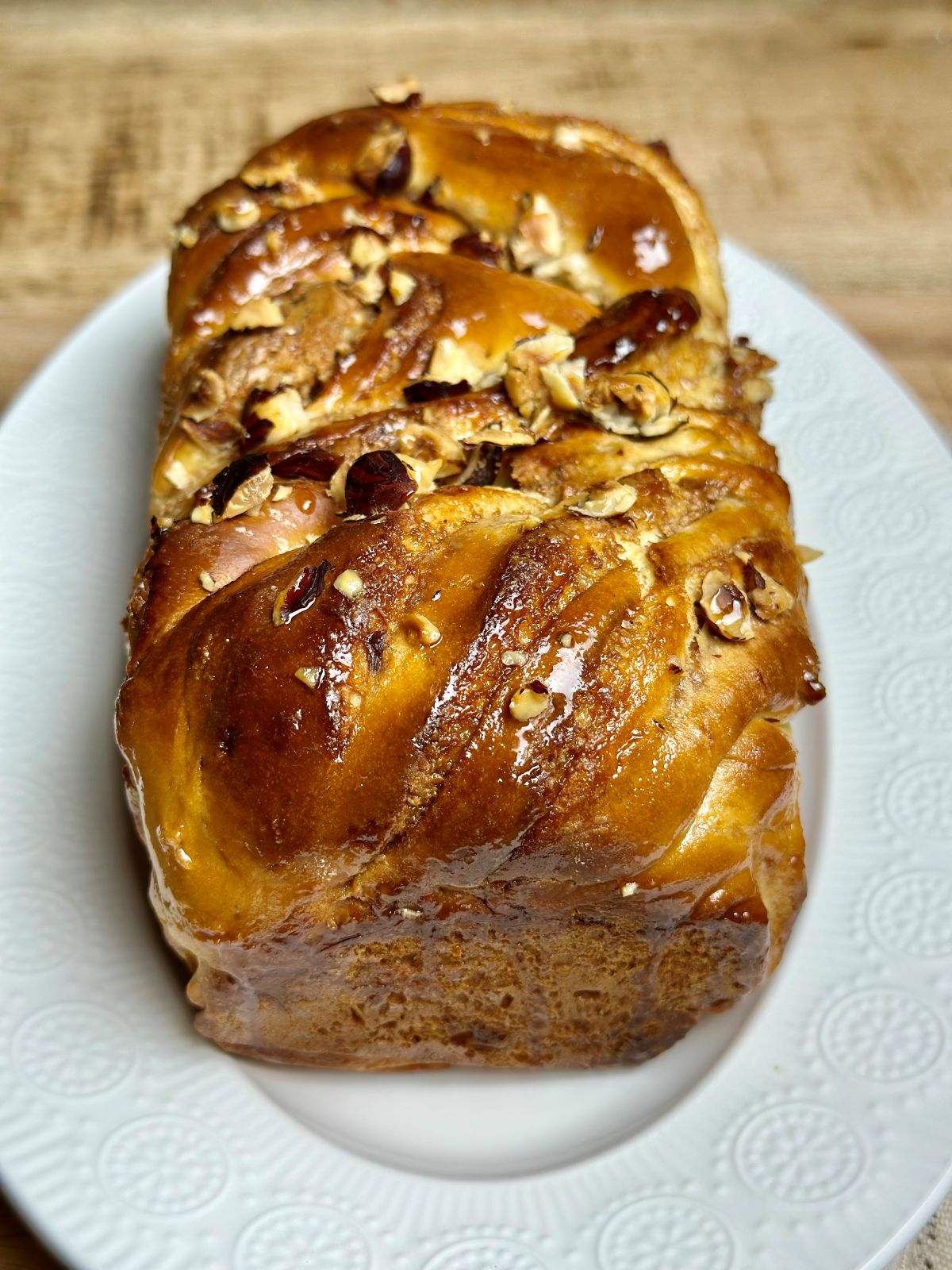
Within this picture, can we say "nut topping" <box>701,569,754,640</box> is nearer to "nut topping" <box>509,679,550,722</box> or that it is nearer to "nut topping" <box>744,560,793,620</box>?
"nut topping" <box>744,560,793,620</box>

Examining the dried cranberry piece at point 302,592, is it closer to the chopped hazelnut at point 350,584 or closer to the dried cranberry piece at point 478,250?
the chopped hazelnut at point 350,584

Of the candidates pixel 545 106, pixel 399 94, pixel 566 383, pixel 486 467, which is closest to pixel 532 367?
pixel 566 383

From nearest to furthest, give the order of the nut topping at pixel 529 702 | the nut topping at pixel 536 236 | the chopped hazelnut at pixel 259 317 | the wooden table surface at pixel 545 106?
1. the nut topping at pixel 529 702
2. the chopped hazelnut at pixel 259 317
3. the nut topping at pixel 536 236
4. the wooden table surface at pixel 545 106

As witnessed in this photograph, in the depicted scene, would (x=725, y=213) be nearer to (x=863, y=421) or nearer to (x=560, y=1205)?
(x=863, y=421)

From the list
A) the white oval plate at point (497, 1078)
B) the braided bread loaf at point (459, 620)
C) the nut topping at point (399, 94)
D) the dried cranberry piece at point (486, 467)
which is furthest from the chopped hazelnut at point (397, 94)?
Result: the white oval plate at point (497, 1078)

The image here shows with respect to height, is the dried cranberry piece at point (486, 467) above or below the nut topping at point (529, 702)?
above

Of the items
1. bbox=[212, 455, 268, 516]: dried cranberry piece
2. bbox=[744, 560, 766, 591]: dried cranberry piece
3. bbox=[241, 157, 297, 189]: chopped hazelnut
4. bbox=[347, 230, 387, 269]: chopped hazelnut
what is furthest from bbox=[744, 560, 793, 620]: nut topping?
bbox=[241, 157, 297, 189]: chopped hazelnut

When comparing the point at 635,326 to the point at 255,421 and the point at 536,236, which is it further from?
the point at 255,421
